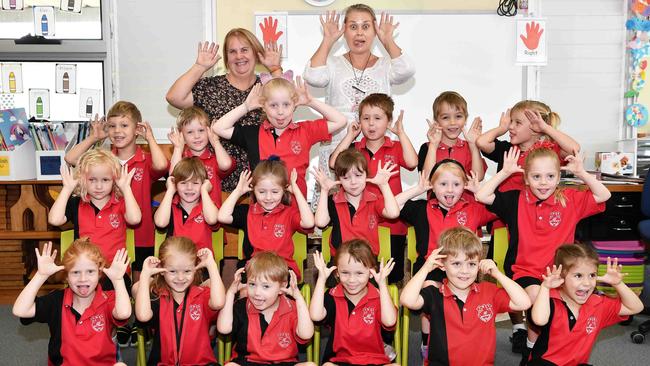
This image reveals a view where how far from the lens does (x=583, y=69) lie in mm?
4309

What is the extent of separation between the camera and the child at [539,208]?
105 inches

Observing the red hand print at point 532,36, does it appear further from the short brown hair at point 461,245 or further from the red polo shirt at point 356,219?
the short brown hair at point 461,245

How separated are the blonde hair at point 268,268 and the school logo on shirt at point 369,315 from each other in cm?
33

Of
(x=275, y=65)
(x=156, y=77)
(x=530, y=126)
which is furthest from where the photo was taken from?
(x=156, y=77)

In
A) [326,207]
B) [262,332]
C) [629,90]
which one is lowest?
[262,332]

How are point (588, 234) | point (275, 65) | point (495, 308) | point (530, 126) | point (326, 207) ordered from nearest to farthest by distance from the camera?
point (495, 308) < point (326, 207) < point (530, 126) < point (275, 65) < point (588, 234)

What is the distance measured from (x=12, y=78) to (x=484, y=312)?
11.9 feet

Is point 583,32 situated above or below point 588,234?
above

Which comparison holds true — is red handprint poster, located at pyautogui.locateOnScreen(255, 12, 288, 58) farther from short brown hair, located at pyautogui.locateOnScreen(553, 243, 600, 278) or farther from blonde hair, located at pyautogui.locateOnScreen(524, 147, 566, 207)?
short brown hair, located at pyautogui.locateOnScreen(553, 243, 600, 278)

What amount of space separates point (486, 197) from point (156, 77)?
251 cm

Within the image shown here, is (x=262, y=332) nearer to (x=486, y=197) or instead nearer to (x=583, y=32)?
(x=486, y=197)

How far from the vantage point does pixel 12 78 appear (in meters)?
4.37

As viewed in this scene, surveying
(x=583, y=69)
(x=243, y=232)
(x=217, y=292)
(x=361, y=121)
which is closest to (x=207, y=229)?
Answer: (x=243, y=232)

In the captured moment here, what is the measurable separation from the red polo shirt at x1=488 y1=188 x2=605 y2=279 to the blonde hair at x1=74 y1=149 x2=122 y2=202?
1695 mm
